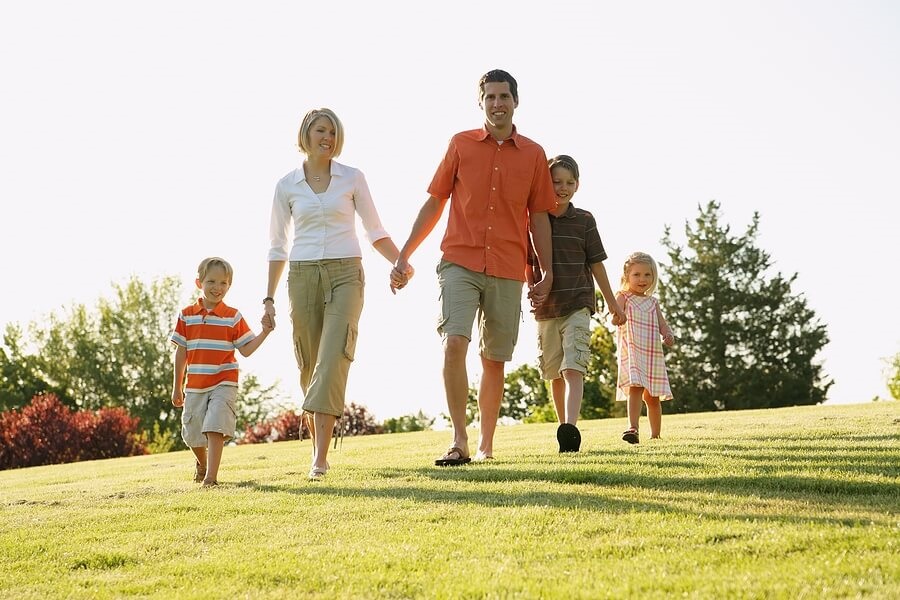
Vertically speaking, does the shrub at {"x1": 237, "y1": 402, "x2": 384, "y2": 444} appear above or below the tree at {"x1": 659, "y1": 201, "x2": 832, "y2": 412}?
below

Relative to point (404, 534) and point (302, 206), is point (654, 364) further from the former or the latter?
point (404, 534)

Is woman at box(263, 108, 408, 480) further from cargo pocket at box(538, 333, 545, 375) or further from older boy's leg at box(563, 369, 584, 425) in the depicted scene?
older boy's leg at box(563, 369, 584, 425)

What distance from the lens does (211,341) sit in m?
7.46

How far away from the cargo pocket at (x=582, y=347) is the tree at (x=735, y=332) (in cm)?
3738

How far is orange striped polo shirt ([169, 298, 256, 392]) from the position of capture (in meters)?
7.46

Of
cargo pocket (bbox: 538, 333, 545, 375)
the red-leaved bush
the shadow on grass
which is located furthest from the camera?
the red-leaved bush

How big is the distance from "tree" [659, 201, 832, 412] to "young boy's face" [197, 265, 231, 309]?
38541mm

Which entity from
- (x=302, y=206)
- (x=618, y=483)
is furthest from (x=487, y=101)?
(x=618, y=483)

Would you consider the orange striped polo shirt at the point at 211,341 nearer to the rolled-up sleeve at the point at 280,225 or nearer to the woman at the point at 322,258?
the woman at the point at 322,258

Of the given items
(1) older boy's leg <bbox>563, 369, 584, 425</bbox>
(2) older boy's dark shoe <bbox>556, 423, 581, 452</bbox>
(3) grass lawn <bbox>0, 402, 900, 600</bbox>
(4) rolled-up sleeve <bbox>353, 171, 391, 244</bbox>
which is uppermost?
(4) rolled-up sleeve <bbox>353, 171, 391, 244</bbox>

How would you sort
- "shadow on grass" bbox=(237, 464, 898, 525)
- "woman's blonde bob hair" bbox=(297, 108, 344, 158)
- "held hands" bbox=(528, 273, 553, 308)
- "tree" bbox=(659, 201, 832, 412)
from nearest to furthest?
"shadow on grass" bbox=(237, 464, 898, 525), "woman's blonde bob hair" bbox=(297, 108, 344, 158), "held hands" bbox=(528, 273, 553, 308), "tree" bbox=(659, 201, 832, 412)

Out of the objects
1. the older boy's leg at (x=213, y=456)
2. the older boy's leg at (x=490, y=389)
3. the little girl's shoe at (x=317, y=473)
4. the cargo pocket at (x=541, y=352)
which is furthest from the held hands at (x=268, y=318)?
the cargo pocket at (x=541, y=352)

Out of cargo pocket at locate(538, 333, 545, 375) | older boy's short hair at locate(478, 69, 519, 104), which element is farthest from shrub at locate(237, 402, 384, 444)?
older boy's short hair at locate(478, 69, 519, 104)

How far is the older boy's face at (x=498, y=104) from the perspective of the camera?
23.8 feet
